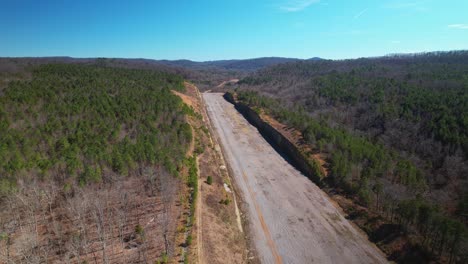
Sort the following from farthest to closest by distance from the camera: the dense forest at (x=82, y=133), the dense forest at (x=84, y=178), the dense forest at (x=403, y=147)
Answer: the dense forest at (x=82, y=133), the dense forest at (x=403, y=147), the dense forest at (x=84, y=178)

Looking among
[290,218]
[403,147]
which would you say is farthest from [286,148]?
[290,218]

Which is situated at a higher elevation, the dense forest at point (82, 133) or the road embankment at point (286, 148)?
the dense forest at point (82, 133)

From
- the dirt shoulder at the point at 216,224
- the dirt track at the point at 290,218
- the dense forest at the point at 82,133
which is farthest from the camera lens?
the dense forest at the point at 82,133

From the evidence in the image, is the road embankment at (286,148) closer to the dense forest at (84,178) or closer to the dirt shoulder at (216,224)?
the dirt shoulder at (216,224)

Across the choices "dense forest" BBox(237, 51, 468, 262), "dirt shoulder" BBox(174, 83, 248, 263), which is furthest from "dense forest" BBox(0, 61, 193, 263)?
"dense forest" BBox(237, 51, 468, 262)

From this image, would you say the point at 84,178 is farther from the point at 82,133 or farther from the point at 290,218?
the point at 290,218

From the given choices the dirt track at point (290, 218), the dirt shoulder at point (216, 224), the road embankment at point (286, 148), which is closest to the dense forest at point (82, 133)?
the dirt shoulder at point (216, 224)

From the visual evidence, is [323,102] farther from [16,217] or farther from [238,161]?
[16,217]

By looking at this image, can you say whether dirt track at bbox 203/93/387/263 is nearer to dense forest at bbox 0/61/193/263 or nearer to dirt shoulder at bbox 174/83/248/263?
dirt shoulder at bbox 174/83/248/263
